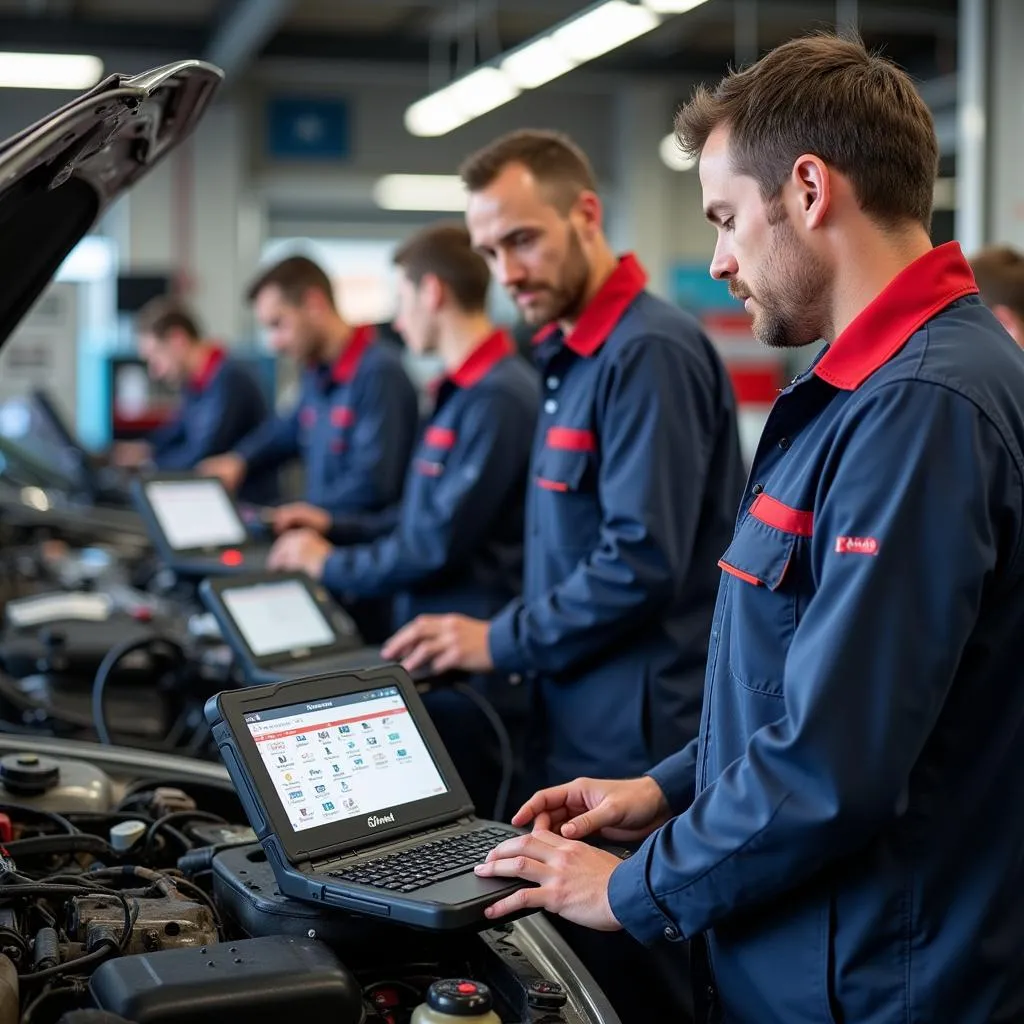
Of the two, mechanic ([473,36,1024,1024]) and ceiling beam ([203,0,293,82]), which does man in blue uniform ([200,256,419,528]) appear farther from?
ceiling beam ([203,0,293,82])

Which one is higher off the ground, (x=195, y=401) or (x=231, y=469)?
(x=195, y=401)

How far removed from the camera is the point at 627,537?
214cm

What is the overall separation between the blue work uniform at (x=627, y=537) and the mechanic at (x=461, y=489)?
1.39 ft

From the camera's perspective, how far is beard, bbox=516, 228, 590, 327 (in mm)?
2396

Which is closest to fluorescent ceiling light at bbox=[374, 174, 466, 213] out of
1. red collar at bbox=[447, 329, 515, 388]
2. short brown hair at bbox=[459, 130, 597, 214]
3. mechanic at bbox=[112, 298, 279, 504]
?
mechanic at bbox=[112, 298, 279, 504]

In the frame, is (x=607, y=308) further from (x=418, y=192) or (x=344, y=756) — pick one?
(x=418, y=192)

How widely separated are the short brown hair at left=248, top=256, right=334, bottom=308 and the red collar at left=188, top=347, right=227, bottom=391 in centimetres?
186

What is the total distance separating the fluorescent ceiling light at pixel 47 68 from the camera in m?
7.82

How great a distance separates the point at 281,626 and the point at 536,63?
4.84 m

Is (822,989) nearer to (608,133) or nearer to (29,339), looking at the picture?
(29,339)

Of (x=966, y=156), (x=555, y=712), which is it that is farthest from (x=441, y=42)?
(x=555, y=712)

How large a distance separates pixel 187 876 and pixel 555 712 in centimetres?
97

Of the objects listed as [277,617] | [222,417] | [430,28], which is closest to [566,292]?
[277,617]

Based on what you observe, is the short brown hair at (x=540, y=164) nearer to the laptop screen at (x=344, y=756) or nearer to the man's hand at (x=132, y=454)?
the laptop screen at (x=344, y=756)
